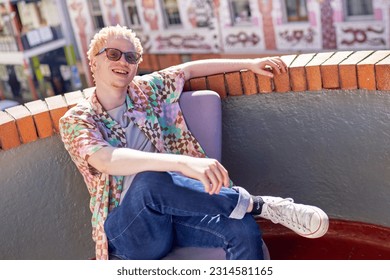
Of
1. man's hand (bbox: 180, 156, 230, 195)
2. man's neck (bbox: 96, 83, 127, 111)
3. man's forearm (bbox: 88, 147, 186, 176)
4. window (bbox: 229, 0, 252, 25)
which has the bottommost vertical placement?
window (bbox: 229, 0, 252, 25)

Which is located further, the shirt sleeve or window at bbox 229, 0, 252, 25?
window at bbox 229, 0, 252, 25

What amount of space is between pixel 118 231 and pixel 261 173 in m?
1.00

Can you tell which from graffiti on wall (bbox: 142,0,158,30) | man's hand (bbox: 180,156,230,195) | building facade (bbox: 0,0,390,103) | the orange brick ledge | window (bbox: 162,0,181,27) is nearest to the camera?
man's hand (bbox: 180,156,230,195)

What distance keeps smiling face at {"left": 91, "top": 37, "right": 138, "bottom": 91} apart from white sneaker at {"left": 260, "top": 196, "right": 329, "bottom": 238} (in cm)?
Answer: 80

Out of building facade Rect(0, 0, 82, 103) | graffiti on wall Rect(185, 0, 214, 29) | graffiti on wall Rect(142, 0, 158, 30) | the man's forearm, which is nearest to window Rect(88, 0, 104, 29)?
graffiti on wall Rect(142, 0, 158, 30)

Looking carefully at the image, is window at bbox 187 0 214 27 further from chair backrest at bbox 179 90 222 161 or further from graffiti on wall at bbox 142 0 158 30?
chair backrest at bbox 179 90 222 161

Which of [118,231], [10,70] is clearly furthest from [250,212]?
[10,70]

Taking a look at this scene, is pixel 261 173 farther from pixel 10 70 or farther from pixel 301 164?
pixel 10 70

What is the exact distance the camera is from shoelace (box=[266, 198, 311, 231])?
2.42 metres

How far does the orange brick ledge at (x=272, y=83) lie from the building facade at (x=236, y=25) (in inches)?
413

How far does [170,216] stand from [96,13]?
16.6 metres

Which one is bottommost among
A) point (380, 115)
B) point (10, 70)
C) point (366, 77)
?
point (10, 70)

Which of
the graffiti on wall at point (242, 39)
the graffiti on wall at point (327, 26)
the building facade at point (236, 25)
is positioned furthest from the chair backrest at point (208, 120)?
the graffiti on wall at point (242, 39)
